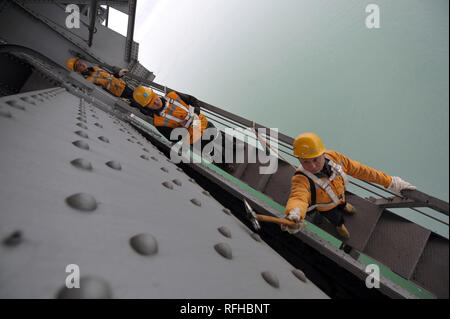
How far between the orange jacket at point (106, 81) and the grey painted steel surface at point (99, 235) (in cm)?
573

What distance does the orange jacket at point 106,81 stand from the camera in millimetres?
6027

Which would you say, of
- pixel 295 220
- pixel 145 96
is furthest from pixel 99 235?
pixel 145 96

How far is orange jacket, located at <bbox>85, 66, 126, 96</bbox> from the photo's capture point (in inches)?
237

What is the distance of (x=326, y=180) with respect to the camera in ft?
8.44

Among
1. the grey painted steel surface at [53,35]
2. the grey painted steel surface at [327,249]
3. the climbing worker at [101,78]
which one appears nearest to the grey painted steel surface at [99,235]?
the grey painted steel surface at [327,249]

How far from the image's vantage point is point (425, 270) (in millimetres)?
2133

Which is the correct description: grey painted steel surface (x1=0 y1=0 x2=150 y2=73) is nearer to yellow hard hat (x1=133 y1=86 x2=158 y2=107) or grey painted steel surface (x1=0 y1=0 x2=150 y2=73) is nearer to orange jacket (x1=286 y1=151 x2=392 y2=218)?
yellow hard hat (x1=133 y1=86 x2=158 y2=107)

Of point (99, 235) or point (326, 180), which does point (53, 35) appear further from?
point (99, 235)

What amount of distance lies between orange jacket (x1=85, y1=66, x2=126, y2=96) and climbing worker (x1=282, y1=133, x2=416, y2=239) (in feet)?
18.2

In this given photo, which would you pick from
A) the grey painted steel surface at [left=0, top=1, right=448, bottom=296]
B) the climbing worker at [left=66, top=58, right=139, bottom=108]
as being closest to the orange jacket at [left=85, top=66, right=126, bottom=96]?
the climbing worker at [left=66, top=58, right=139, bottom=108]

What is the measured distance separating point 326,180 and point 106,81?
20.4ft

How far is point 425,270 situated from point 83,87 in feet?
20.5

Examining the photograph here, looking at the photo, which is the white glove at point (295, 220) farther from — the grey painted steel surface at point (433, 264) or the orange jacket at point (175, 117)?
the orange jacket at point (175, 117)

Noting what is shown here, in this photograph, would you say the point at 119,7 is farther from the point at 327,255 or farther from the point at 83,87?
the point at 327,255
